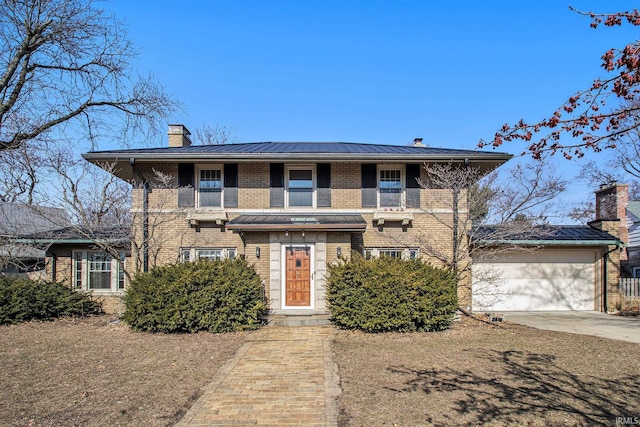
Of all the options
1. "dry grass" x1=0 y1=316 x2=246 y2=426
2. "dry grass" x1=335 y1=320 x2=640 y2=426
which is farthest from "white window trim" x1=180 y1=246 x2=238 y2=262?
"dry grass" x1=335 y1=320 x2=640 y2=426

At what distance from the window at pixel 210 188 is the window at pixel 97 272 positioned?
475cm

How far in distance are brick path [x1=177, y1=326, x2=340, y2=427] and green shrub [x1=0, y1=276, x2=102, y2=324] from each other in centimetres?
773

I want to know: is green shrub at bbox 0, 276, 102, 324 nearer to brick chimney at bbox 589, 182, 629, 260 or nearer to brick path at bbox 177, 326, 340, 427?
brick path at bbox 177, 326, 340, 427

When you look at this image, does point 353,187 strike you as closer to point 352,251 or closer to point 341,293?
point 352,251

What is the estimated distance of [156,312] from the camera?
34.3 ft

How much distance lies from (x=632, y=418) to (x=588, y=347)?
451cm

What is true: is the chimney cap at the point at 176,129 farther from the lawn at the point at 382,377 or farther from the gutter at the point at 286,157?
the lawn at the point at 382,377

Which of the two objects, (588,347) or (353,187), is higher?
(353,187)

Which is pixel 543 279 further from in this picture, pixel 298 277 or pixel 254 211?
pixel 254 211

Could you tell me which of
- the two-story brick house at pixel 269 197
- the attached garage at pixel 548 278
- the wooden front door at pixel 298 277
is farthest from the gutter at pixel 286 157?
the attached garage at pixel 548 278

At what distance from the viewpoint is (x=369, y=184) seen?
13.6 metres

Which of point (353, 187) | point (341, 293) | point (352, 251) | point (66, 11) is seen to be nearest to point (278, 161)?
point (353, 187)

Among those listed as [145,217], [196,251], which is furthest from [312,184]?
[145,217]

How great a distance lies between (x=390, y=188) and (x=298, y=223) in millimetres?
3605
